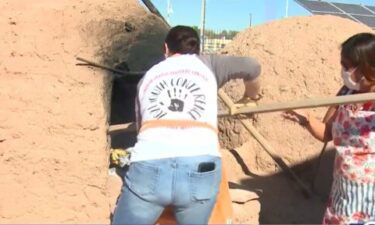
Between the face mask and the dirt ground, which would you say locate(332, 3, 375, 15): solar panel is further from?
the face mask

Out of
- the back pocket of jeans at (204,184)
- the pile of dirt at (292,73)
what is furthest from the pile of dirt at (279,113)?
the back pocket of jeans at (204,184)

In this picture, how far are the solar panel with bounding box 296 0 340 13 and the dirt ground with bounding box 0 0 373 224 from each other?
4.68 m

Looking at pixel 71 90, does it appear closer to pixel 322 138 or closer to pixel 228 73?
pixel 228 73

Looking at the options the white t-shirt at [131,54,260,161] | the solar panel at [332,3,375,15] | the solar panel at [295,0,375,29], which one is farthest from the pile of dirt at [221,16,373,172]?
the solar panel at [332,3,375,15]

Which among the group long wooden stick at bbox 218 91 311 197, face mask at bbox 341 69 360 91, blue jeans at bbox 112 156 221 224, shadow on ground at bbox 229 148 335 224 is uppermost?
face mask at bbox 341 69 360 91

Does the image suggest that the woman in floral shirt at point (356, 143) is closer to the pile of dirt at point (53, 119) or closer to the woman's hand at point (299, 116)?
the woman's hand at point (299, 116)

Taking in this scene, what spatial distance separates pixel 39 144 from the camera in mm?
3830

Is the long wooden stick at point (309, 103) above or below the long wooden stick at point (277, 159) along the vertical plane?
above

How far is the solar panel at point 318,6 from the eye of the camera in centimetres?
988

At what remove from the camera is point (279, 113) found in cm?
494

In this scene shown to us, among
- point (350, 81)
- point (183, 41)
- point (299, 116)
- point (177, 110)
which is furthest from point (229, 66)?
point (350, 81)

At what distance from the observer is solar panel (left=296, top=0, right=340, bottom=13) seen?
988 centimetres

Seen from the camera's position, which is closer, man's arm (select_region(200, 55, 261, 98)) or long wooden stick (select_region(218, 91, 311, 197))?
man's arm (select_region(200, 55, 261, 98))

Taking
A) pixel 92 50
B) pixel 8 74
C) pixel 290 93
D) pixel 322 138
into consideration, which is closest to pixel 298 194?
pixel 290 93
